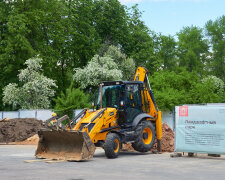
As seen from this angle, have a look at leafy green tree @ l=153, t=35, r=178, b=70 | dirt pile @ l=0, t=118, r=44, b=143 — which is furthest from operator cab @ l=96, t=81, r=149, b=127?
leafy green tree @ l=153, t=35, r=178, b=70

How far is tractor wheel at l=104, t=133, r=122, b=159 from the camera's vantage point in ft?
49.9

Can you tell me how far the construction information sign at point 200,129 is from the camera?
1519 cm

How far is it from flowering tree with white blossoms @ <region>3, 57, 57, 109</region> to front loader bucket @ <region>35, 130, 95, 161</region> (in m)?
25.7

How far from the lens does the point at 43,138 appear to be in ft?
52.1

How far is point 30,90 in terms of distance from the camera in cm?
4159

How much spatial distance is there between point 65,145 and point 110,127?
2069 mm

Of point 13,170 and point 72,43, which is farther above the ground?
point 72,43

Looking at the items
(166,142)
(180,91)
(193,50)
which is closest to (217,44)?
(193,50)

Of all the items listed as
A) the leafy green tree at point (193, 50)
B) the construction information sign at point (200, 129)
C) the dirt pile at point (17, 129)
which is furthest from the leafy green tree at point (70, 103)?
the leafy green tree at point (193, 50)

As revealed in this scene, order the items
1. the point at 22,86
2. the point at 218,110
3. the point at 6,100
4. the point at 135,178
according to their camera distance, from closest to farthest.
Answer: the point at 135,178 → the point at 218,110 → the point at 6,100 → the point at 22,86

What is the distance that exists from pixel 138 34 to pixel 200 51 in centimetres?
2286

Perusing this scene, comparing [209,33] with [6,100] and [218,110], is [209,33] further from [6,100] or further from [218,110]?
[218,110]

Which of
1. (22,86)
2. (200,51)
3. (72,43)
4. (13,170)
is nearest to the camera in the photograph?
(13,170)

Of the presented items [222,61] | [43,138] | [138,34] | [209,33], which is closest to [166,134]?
[43,138]
